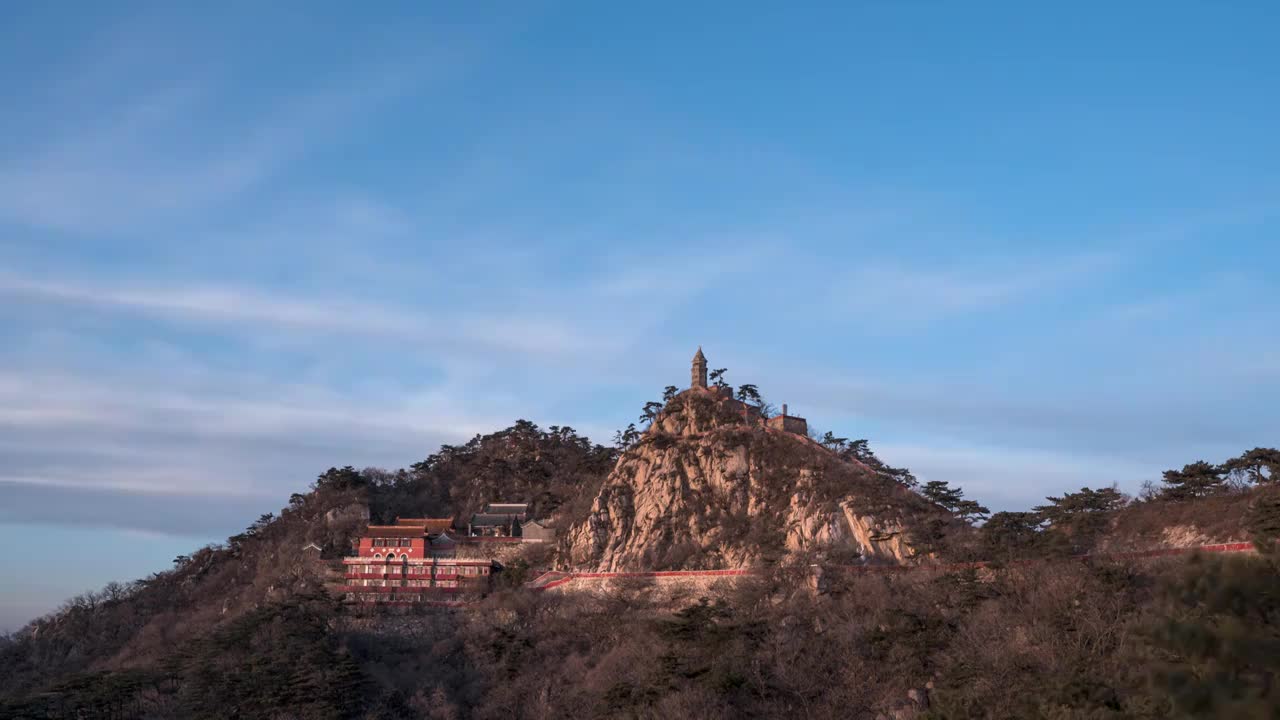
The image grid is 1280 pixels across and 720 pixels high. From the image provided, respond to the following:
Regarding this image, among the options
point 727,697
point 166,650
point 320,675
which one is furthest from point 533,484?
point 727,697

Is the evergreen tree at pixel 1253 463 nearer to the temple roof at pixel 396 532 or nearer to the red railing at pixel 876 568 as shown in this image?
the red railing at pixel 876 568

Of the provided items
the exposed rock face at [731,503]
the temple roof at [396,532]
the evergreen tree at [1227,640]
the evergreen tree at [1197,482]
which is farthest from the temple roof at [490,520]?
the evergreen tree at [1227,640]

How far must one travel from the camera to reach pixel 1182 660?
1977 cm

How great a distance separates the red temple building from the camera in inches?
2414

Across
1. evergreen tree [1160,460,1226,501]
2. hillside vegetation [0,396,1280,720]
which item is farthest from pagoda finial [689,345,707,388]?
evergreen tree [1160,460,1226,501]

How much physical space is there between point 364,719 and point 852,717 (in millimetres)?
20599

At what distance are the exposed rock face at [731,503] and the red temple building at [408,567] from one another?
680 cm

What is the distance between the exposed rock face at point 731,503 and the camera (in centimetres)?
5300

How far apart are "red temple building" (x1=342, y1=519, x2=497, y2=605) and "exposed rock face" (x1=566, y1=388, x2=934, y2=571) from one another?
22.3ft

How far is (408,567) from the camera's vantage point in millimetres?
64625

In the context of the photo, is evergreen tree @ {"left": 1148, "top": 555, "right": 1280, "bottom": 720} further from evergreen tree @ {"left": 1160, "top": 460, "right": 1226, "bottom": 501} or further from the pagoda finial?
the pagoda finial

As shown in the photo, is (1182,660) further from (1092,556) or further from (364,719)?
(364,719)

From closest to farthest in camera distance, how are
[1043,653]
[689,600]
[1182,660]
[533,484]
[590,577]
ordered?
[1182,660]
[1043,653]
[689,600]
[590,577]
[533,484]

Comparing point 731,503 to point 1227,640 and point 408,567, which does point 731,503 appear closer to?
point 408,567
